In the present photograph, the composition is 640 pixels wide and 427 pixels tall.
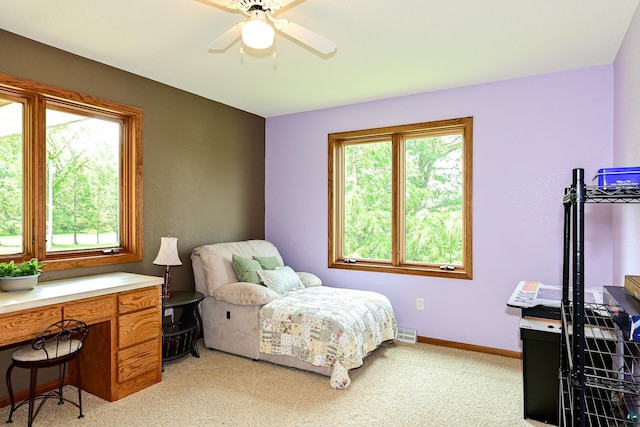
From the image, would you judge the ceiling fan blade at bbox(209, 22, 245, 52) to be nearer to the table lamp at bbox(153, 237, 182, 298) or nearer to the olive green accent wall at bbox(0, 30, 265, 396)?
the olive green accent wall at bbox(0, 30, 265, 396)

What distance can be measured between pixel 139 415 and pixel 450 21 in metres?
3.23

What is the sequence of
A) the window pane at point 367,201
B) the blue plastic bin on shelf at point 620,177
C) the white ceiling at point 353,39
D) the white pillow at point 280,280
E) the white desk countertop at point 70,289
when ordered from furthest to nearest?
A: the window pane at point 367,201 < the white pillow at point 280,280 < the white ceiling at point 353,39 < the white desk countertop at point 70,289 < the blue plastic bin on shelf at point 620,177

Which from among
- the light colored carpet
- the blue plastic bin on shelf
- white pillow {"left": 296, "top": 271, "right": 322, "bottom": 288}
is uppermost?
the blue plastic bin on shelf

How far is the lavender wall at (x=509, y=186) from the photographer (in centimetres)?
334

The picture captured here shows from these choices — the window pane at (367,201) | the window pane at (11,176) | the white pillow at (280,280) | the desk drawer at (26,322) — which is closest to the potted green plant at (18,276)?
the desk drawer at (26,322)

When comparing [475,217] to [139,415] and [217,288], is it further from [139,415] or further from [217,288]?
[139,415]

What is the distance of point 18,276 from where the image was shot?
252 centimetres

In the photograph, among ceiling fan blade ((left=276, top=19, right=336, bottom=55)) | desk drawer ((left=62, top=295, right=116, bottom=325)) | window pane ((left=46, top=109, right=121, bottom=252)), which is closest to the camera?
ceiling fan blade ((left=276, top=19, right=336, bottom=55))

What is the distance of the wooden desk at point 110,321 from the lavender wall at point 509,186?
2225mm

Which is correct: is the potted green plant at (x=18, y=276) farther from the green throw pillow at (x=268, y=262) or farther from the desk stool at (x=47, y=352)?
the green throw pillow at (x=268, y=262)

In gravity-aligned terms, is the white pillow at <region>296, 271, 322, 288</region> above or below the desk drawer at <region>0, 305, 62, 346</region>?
below

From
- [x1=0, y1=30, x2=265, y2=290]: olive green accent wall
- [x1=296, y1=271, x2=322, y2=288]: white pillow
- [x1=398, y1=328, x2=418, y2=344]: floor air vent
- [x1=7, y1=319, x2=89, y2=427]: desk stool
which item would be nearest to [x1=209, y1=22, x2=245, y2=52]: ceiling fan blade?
[x1=0, y1=30, x2=265, y2=290]: olive green accent wall

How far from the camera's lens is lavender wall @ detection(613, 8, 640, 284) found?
7.73 ft

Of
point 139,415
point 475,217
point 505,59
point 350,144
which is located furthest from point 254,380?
point 505,59
